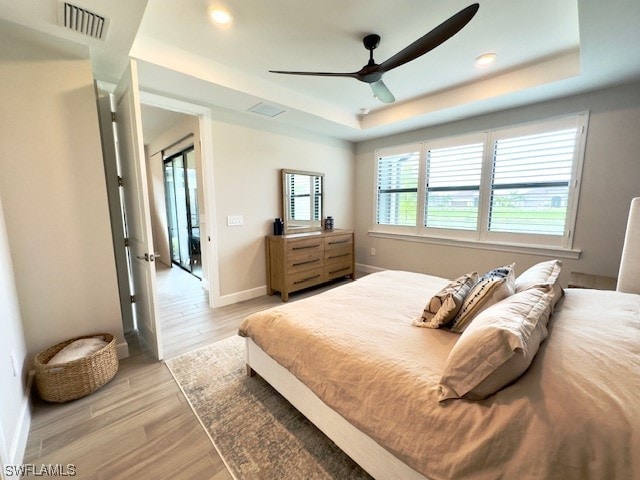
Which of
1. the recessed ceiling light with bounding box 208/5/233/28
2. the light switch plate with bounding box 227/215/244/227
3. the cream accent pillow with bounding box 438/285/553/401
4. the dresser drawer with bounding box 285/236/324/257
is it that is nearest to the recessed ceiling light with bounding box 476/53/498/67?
the recessed ceiling light with bounding box 208/5/233/28

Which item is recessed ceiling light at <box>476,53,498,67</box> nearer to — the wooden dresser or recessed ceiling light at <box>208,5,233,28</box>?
recessed ceiling light at <box>208,5,233,28</box>

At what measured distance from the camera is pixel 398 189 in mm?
4426

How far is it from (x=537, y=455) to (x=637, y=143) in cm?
338

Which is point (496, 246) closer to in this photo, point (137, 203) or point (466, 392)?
point (466, 392)

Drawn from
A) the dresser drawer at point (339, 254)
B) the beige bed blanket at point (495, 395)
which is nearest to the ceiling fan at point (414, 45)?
the beige bed blanket at point (495, 395)

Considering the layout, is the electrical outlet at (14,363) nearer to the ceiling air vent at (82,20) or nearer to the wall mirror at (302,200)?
the ceiling air vent at (82,20)

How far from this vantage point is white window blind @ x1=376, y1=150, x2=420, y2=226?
422cm

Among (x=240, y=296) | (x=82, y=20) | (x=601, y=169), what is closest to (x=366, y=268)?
(x=240, y=296)

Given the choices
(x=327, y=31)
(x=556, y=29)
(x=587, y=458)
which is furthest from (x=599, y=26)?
(x=587, y=458)

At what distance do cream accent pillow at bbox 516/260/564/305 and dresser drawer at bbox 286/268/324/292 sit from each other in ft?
8.29

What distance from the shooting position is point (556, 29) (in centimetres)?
203

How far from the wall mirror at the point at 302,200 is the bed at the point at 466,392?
7.82ft

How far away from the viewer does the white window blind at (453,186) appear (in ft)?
11.8

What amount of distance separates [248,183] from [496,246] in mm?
3399
